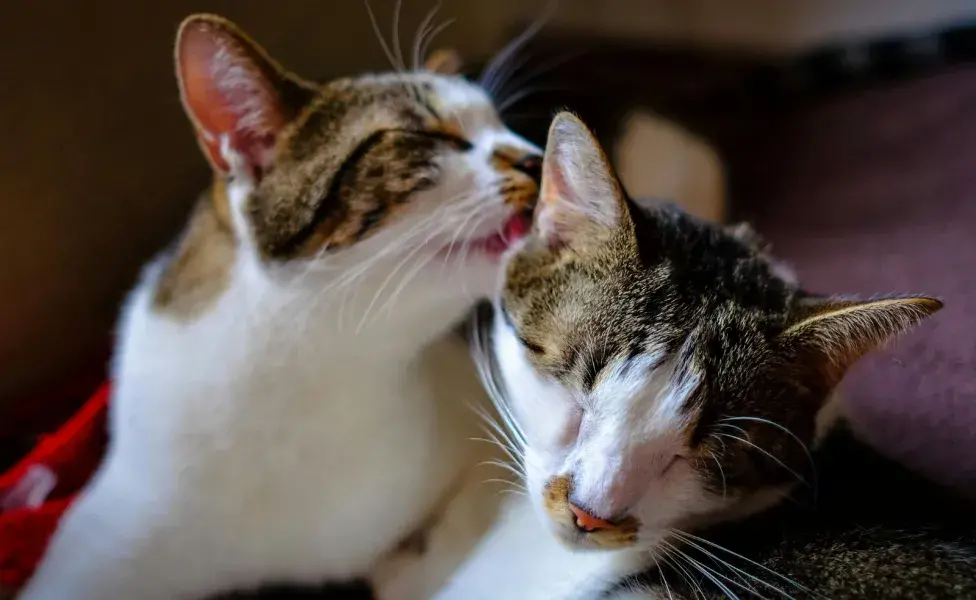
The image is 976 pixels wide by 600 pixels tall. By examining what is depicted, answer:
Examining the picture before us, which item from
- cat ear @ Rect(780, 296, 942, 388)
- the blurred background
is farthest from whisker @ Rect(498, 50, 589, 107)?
cat ear @ Rect(780, 296, 942, 388)

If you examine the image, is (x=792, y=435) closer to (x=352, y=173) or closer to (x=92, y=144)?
(x=352, y=173)

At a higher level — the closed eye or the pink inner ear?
the pink inner ear

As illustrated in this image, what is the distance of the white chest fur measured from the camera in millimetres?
977

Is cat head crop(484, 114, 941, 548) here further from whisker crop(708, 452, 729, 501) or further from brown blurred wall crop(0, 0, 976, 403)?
brown blurred wall crop(0, 0, 976, 403)

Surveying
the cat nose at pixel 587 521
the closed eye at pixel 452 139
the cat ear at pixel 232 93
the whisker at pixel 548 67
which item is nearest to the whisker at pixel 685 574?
the cat nose at pixel 587 521

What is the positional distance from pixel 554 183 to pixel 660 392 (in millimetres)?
263

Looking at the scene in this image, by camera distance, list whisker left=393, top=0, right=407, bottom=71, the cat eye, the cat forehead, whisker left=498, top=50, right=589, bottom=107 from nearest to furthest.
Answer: the cat eye → the cat forehead → whisker left=393, top=0, right=407, bottom=71 → whisker left=498, top=50, right=589, bottom=107

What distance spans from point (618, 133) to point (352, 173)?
75cm

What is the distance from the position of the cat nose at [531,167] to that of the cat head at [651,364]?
6 cm

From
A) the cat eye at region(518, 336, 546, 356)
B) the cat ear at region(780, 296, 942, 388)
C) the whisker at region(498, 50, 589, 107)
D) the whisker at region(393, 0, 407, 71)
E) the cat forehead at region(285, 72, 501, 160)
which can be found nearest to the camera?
the cat ear at region(780, 296, 942, 388)

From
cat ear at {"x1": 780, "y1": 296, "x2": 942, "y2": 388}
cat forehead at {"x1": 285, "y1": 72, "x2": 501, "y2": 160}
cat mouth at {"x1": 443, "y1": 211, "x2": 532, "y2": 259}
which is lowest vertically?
cat ear at {"x1": 780, "y1": 296, "x2": 942, "y2": 388}

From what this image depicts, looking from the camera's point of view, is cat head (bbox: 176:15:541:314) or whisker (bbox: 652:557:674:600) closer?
whisker (bbox: 652:557:674:600)

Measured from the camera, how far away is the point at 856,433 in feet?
3.23

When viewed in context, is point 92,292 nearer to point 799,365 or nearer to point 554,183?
point 554,183
